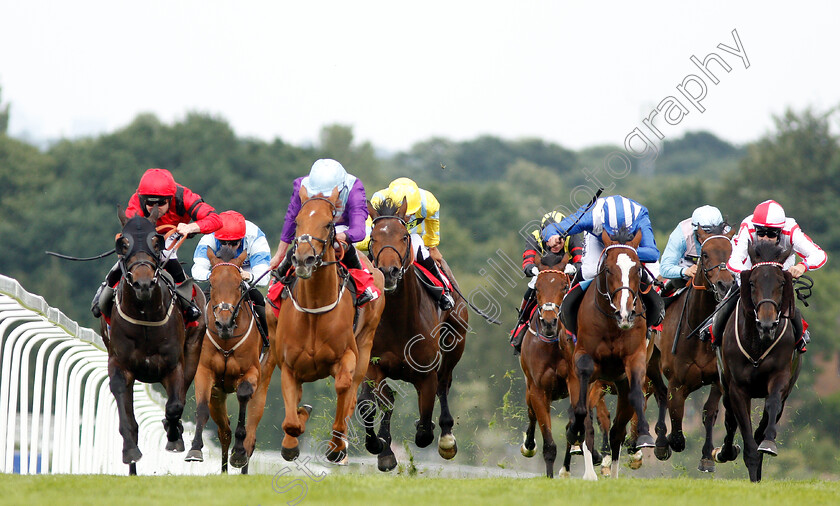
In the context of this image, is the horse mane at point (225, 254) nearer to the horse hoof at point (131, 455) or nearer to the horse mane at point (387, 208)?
the horse mane at point (387, 208)

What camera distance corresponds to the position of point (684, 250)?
12125 mm

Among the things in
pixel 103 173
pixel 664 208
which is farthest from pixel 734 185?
pixel 103 173

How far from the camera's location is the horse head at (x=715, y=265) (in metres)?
10.7

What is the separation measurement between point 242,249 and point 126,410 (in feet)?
8.36

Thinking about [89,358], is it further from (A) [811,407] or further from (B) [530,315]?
(A) [811,407]

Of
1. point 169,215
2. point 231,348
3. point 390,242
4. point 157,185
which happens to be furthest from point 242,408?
point 157,185

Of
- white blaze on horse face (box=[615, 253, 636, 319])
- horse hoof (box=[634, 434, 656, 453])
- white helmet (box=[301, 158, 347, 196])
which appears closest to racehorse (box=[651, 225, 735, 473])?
white blaze on horse face (box=[615, 253, 636, 319])

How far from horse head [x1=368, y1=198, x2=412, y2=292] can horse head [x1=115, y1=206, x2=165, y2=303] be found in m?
1.74

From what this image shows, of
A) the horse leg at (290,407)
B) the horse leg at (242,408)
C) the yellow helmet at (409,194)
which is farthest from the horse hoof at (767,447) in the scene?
the horse leg at (242,408)

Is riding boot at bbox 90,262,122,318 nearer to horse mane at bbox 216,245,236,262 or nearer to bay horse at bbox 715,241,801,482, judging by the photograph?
horse mane at bbox 216,245,236,262

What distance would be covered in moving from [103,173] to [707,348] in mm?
35866

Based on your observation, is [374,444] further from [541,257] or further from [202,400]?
[541,257]

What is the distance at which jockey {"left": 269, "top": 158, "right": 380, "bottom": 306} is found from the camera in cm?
838

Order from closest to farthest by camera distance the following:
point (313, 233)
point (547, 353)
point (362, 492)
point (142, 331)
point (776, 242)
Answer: point (362, 492) → point (313, 233) → point (142, 331) → point (776, 242) → point (547, 353)
